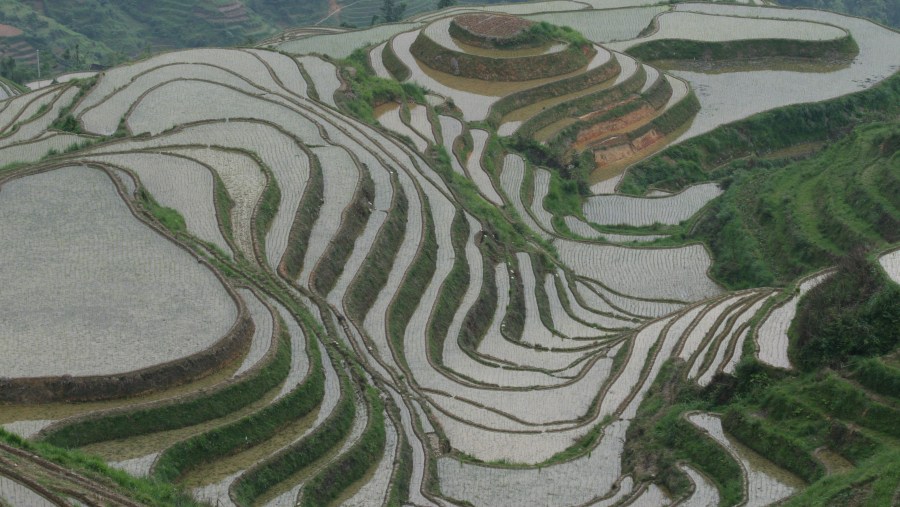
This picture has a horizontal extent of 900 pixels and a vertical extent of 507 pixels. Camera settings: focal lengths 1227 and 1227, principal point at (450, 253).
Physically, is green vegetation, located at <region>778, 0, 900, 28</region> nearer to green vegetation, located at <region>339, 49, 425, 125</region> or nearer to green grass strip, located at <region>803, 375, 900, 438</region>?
green vegetation, located at <region>339, 49, 425, 125</region>

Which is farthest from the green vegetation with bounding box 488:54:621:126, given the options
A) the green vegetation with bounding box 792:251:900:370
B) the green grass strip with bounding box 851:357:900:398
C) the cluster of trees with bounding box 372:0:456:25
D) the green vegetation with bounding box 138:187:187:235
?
the green grass strip with bounding box 851:357:900:398

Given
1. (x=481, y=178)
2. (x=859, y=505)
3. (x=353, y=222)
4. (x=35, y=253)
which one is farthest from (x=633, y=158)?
(x=859, y=505)

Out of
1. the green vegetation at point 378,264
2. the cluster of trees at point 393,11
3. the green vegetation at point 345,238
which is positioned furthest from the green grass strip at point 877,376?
the cluster of trees at point 393,11

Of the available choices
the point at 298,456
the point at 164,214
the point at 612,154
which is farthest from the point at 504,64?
the point at 298,456

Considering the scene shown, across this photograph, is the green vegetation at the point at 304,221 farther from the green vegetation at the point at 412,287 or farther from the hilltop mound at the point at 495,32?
the hilltop mound at the point at 495,32

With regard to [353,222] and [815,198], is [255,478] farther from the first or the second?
[815,198]
